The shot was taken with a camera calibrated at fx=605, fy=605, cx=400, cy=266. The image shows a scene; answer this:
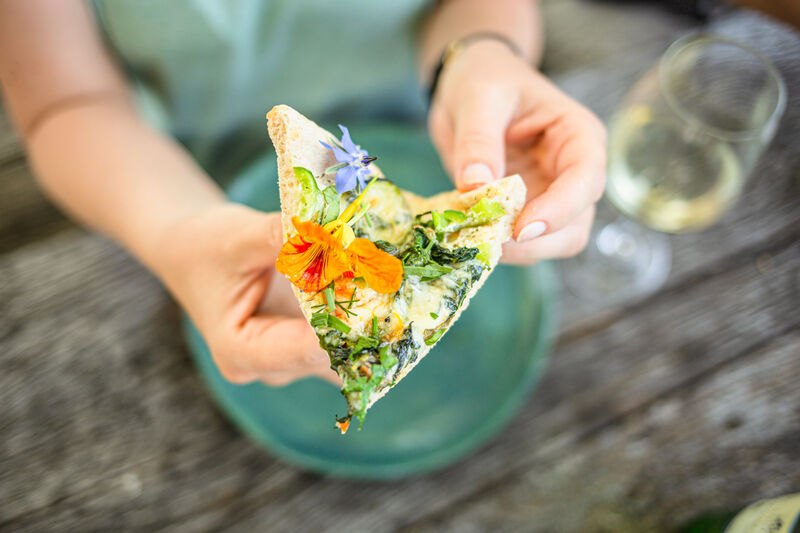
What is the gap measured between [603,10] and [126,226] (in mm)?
997

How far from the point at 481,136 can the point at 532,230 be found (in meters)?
0.15

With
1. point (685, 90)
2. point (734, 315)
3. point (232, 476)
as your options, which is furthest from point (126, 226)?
point (734, 315)

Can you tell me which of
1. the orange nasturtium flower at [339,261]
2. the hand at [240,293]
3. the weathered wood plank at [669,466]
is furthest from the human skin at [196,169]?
the weathered wood plank at [669,466]

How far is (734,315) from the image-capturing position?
99 centimetres

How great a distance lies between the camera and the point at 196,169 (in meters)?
0.94

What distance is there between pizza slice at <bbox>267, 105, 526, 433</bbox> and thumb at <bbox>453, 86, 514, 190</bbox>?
0.18 ft

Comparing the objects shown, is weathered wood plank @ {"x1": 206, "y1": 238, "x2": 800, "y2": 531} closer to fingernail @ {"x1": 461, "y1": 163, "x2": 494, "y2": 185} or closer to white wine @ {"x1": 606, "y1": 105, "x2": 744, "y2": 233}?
white wine @ {"x1": 606, "y1": 105, "x2": 744, "y2": 233}

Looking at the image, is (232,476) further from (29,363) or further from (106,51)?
(106,51)

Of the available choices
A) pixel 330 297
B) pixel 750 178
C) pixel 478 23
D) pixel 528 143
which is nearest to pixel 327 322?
pixel 330 297

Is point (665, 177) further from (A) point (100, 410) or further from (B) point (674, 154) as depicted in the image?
(A) point (100, 410)

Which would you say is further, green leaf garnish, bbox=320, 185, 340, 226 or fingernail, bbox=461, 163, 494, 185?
fingernail, bbox=461, 163, 494, 185

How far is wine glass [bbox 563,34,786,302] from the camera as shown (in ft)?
2.79

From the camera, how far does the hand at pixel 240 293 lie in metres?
0.64

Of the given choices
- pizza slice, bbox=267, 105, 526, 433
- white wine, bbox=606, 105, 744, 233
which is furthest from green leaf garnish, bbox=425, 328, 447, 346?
white wine, bbox=606, 105, 744, 233
